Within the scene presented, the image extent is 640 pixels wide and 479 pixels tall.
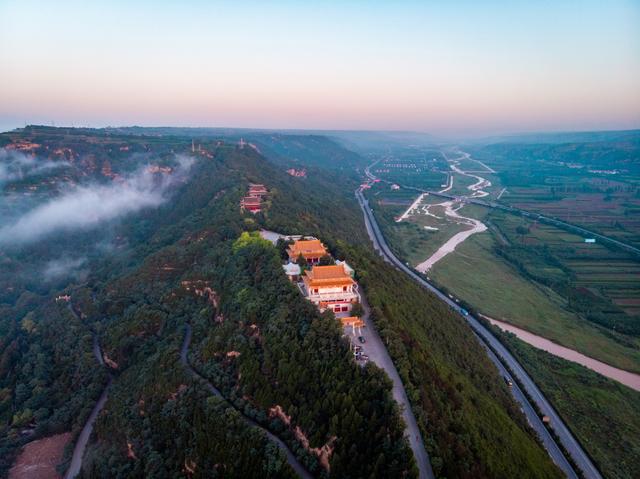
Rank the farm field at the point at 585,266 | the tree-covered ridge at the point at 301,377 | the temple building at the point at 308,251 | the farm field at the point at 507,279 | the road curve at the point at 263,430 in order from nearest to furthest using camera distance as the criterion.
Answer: the tree-covered ridge at the point at 301,377
the road curve at the point at 263,430
the temple building at the point at 308,251
the farm field at the point at 507,279
the farm field at the point at 585,266

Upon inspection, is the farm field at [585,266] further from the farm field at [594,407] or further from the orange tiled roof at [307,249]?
the orange tiled roof at [307,249]

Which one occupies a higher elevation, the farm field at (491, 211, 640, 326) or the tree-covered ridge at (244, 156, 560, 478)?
the tree-covered ridge at (244, 156, 560, 478)

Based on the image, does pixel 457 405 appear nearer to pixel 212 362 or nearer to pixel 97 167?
pixel 212 362

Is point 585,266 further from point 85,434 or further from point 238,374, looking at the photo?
point 85,434

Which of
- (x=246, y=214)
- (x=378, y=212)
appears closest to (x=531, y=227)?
(x=378, y=212)

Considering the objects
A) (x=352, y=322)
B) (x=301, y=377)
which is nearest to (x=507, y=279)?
(x=352, y=322)

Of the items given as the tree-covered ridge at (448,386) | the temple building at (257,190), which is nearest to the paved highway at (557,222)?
the tree-covered ridge at (448,386)

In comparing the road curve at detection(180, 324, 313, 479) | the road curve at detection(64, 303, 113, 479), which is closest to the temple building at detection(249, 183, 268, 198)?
the road curve at detection(64, 303, 113, 479)

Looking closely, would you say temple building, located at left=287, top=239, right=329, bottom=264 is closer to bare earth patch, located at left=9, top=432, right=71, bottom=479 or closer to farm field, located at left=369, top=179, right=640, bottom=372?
bare earth patch, located at left=9, top=432, right=71, bottom=479
